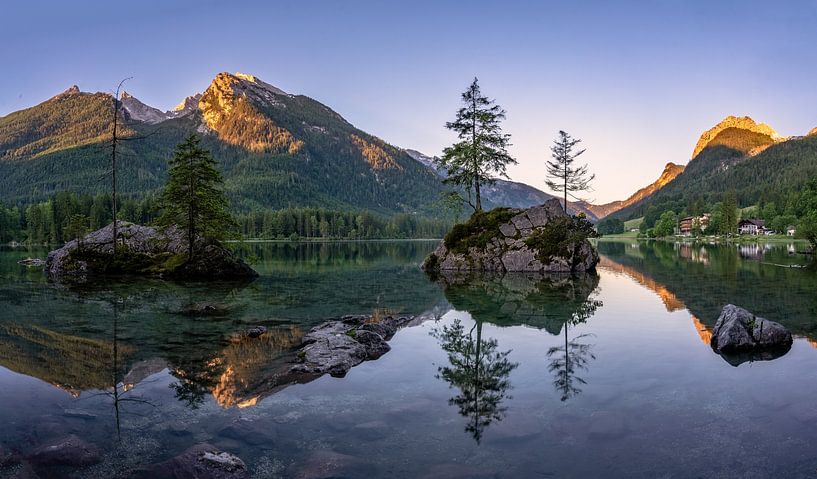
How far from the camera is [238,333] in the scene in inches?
784

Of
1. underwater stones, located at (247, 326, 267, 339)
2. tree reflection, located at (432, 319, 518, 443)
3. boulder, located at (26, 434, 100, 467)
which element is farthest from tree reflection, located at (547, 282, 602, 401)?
underwater stones, located at (247, 326, 267, 339)

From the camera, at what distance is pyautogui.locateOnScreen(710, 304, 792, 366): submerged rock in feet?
54.4

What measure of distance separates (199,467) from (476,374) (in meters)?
8.44

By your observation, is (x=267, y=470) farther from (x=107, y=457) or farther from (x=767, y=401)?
(x=767, y=401)

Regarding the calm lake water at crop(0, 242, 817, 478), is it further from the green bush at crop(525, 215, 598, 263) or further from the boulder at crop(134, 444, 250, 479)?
the green bush at crop(525, 215, 598, 263)

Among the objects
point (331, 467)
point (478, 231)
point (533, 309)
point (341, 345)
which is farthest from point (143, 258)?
point (331, 467)

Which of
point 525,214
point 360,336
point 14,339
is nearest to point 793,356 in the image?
point 360,336

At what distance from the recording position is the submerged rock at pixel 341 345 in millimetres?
14914

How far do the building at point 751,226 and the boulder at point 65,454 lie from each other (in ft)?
721

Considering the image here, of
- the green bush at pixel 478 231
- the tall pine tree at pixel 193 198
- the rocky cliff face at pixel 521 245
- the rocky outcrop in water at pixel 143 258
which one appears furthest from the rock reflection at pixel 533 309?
the tall pine tree at pixel 193 198

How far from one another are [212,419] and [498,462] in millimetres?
6442

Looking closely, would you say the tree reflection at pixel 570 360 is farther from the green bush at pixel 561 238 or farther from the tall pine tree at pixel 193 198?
the tall pine tree at pixel 193 198

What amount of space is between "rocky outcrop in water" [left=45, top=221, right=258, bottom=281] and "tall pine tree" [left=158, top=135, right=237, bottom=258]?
1.46m

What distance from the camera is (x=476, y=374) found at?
14.4 metres
